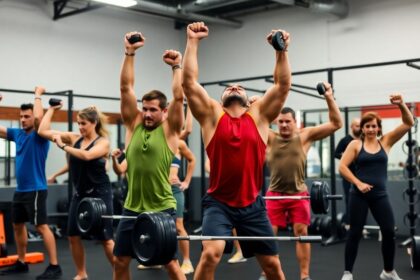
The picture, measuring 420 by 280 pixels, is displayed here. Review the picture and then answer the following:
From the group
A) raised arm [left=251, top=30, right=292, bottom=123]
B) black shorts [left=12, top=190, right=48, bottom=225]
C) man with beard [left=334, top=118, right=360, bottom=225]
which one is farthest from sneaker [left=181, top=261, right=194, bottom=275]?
man with beard [left=334, top=118, right=360, bottom=225]

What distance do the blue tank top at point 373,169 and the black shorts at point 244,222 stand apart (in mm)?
1417

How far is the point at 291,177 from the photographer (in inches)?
155

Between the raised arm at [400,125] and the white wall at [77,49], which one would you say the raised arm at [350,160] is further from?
the white wall at [77,49]

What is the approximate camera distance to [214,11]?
9883mm

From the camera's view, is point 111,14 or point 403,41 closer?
point 403,41

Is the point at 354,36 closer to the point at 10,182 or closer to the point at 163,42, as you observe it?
the point at 163,42

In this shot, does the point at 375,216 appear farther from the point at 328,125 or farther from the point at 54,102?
the point at 54,102

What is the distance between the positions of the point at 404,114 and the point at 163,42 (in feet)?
22.0

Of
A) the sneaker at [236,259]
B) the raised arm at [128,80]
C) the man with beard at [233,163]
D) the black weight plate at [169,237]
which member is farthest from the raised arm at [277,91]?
the sneaker at [236,259]

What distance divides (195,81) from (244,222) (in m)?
0.72

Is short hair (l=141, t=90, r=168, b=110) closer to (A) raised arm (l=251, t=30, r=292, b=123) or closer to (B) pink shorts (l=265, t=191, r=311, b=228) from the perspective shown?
(A) raised arm (l=251, t=30, r=292, b=123)

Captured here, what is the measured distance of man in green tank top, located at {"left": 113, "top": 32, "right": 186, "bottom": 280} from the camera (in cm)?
281

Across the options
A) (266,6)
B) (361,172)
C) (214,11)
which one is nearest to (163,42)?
(214,11)

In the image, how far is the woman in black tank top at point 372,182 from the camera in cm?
385
